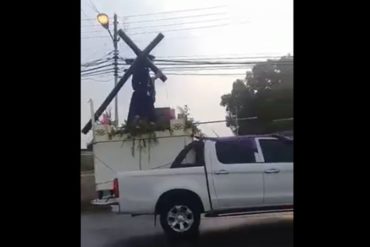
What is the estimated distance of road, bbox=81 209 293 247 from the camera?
3248 millimetres

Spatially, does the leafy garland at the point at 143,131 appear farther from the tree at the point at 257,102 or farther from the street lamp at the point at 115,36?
the tree at the point at 257,102

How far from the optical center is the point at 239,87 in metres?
3.27

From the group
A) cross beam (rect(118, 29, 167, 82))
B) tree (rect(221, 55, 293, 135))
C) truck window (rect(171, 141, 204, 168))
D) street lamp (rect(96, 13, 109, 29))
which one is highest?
street lamp (rect(96, 13, 109, 29))

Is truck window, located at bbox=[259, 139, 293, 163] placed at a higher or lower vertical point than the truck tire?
higher

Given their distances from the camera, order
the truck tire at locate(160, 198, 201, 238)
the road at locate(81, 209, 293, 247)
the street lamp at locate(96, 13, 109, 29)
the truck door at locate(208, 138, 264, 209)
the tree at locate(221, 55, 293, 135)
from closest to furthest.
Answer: the street lamp at locate(96, 13, 109, 29) < the tree at locate(221, 55, 293, 135) < the road at locate(81, 209, 293, 247) < the truck tire at locate(160, 198, 201, 238) < the truck door at locate(208, 138, 264, 209)

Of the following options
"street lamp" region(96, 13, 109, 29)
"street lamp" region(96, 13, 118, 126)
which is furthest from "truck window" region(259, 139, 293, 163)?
"street lamp" region(96, 13, 109, 29)

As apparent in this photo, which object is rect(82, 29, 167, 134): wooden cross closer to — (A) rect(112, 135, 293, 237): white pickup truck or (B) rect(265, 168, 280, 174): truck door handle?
(A) rect(112, 135, 293, 237): white pickup truck

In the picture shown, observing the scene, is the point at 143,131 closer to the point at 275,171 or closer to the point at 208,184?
the point at 208,184

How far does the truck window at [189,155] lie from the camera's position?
11.4ft

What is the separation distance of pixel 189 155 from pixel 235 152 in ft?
1.10

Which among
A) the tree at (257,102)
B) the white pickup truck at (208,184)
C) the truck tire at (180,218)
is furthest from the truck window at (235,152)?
the truck tire at (180,218)

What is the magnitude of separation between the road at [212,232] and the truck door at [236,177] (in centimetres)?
12
